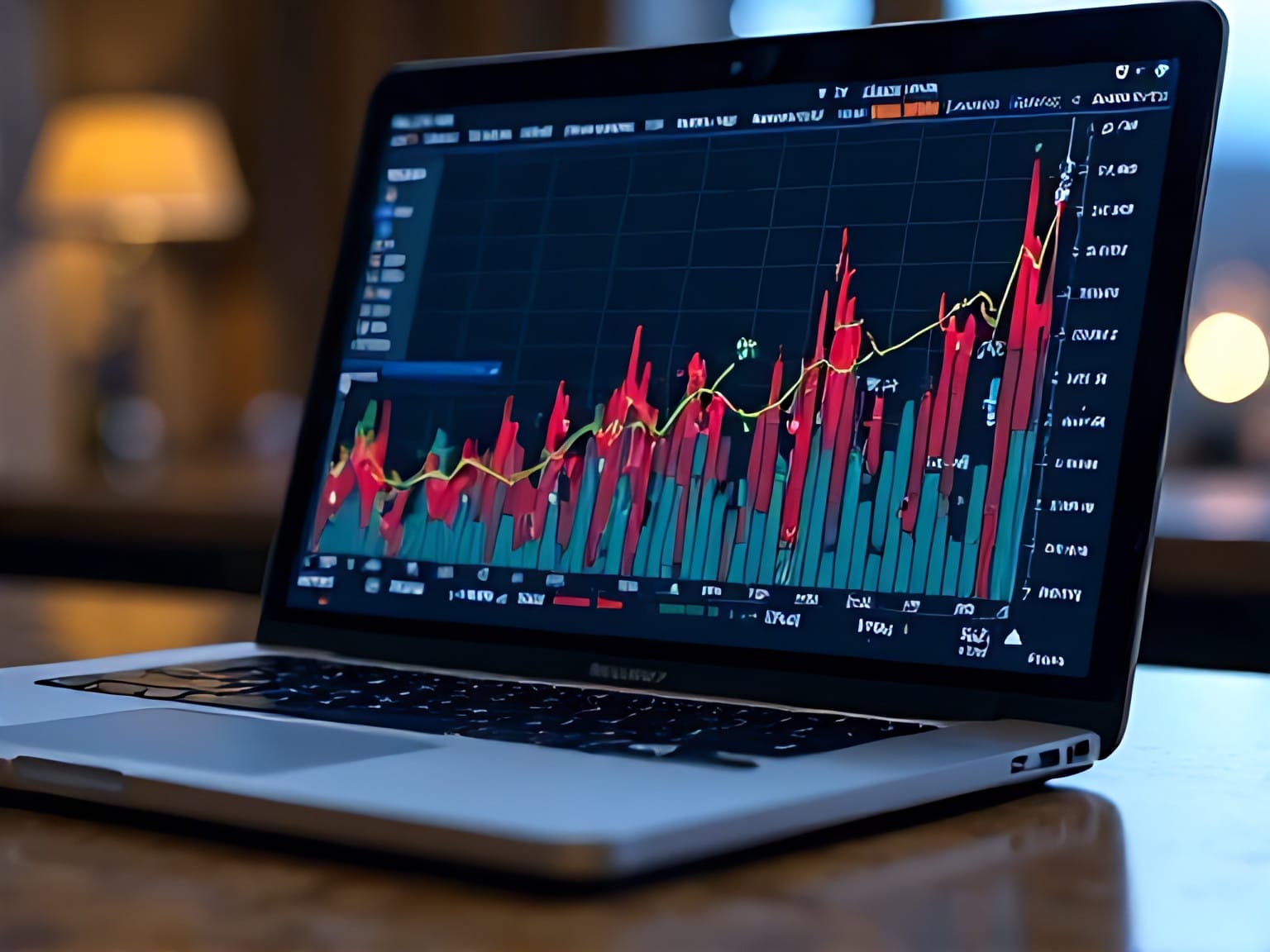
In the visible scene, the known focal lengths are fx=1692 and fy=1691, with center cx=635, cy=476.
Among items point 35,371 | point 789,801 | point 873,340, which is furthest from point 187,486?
point 789,801

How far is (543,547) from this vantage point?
2.58 feet

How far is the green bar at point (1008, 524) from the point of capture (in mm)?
664

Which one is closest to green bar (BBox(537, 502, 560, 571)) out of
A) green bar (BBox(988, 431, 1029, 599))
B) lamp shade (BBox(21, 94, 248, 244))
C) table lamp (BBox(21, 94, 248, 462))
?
green bar (BBox(988, 431, 1029, 599))

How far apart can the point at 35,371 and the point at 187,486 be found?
1.24 metres

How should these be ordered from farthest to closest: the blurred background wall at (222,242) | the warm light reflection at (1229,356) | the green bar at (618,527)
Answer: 1. the warm light reflection at (1229,356)
2. the blurred background wall at (222,242)
3. the green bar at (618,527)

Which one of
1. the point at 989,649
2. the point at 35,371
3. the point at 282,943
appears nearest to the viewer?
the point at 282,943

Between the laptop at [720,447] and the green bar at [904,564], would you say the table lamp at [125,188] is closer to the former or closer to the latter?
the laptop at [720,447]

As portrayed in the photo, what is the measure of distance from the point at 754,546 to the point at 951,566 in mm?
90

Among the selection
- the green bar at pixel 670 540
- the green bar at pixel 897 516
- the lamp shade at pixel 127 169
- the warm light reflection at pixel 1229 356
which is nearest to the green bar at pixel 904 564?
the green bar at pixel 897 516

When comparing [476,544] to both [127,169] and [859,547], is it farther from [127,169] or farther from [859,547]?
[127,169]

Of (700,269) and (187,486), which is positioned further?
(187,486)

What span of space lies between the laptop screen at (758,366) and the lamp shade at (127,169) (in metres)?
2.78

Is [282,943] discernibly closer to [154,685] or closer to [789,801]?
[789,801]

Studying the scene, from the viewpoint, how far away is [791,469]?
725 mm
